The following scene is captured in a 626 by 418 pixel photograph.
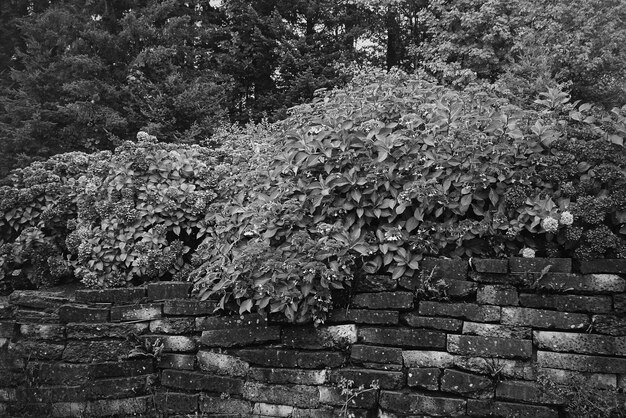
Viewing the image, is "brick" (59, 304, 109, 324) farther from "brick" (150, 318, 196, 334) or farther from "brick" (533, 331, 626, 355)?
"brick" (533, 331, 626, 355)

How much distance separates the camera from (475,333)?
246 cm

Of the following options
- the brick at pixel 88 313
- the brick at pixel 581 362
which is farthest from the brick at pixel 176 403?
the brick at pixel 581 362

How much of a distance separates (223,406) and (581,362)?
1738 mm

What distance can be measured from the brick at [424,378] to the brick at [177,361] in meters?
1.15

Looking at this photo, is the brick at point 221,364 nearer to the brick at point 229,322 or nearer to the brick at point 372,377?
the brick at point 229,322

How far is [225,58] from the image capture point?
10633mm

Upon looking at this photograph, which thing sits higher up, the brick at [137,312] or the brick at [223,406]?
the brick at [137,312]

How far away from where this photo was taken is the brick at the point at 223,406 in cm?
266

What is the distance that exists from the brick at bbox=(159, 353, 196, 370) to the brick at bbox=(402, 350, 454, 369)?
1133 millimetres

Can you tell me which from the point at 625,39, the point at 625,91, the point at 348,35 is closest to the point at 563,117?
the point at 625,91

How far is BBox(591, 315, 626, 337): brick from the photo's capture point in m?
2.30

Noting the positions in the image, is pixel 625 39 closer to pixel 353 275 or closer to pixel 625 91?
pixel 625 91

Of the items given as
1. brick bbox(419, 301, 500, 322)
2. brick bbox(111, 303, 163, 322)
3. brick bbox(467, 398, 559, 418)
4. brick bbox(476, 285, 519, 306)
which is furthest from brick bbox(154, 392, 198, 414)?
brick bbox(476, 285, 519, 306)

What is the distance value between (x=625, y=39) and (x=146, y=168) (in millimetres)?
8417
